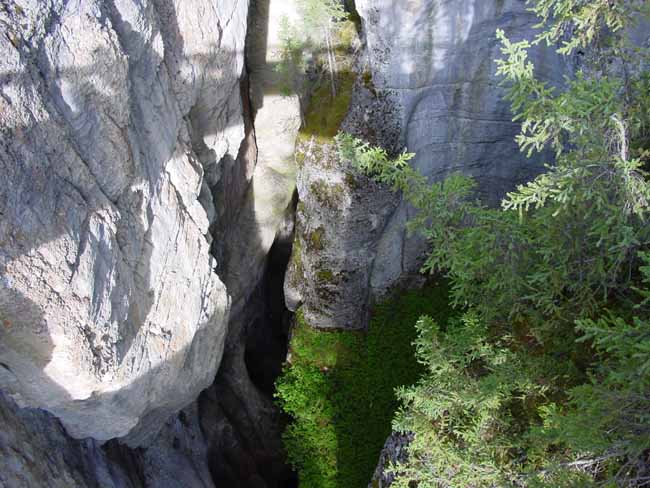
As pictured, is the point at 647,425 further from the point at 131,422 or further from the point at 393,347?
the point at 393,347

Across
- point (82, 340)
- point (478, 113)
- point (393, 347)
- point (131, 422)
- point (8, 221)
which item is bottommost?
point (393, 347)

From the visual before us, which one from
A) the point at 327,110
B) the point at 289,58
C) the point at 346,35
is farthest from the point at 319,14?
the point at 327,110

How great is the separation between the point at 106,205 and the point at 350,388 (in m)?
8.02

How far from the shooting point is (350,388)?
12.2 metres

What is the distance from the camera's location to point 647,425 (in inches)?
176

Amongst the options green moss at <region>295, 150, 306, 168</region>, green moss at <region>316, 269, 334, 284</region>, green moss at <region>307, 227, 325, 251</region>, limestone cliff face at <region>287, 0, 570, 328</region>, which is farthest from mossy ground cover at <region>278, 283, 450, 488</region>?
green moss at <region>295, 150, 306, 168</region>

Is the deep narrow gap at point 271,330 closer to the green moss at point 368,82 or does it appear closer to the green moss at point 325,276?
the green moss at point 325,276

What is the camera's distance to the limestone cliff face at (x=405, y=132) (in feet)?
31.4

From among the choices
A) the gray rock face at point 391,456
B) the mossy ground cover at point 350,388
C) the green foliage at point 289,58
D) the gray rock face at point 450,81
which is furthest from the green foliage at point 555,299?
the mossy ground cover at point 350,388

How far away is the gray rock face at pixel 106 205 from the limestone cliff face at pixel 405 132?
3.01 metres

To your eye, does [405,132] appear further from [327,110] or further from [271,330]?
[271,330]

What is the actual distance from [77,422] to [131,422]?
0.76 m

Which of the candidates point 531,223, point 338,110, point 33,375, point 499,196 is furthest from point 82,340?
point 499,196

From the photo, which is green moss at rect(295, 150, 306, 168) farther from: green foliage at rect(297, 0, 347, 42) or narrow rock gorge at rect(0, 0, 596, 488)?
green foliage at rect(297, 0, 347, 42)
